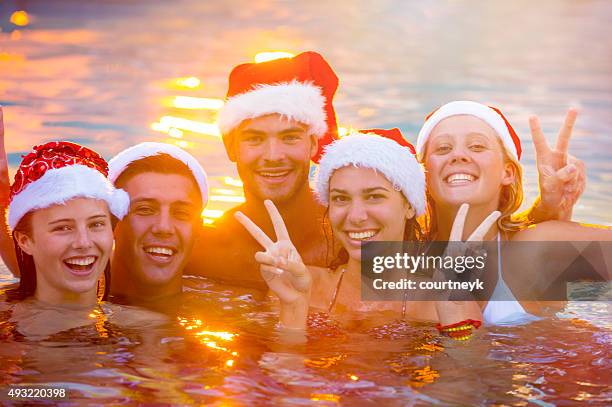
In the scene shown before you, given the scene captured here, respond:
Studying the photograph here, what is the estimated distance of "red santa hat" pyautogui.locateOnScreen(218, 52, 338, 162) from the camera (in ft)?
23.9

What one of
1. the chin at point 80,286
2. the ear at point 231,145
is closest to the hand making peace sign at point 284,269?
the chin at point 80,286

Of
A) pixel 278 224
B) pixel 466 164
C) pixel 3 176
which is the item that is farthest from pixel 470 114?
pixel 3 176

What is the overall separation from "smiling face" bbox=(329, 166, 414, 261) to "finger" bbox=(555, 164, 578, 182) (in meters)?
1.69

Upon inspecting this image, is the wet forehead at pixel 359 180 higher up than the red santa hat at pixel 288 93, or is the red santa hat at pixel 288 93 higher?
the red santa hat at pixel 288 93

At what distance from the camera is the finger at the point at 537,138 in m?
6.66

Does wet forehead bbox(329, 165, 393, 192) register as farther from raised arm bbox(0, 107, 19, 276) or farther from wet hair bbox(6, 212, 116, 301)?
raised arm bbox(0, 107, 19, 276)

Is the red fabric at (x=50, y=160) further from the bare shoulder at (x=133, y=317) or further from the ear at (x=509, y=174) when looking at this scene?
the ear at (x=509, y=174)

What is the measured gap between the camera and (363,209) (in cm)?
561

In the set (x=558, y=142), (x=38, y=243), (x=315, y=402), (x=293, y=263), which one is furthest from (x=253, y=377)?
(x=558, y=142)

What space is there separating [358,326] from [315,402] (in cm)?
198

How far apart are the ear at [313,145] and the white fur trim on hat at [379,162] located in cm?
142

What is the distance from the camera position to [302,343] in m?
5.12

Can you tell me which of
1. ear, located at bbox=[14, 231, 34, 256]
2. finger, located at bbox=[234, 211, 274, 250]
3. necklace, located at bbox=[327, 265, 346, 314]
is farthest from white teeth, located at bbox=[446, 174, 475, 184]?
ear, located at bbox=[14, 231, 34, 256]

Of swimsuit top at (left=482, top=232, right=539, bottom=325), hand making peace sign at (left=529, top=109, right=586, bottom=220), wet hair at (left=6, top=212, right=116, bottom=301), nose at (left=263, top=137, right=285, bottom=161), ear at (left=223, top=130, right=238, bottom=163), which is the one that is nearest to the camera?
wet hair at (left=6, top=212, right=116, bottom=301)
